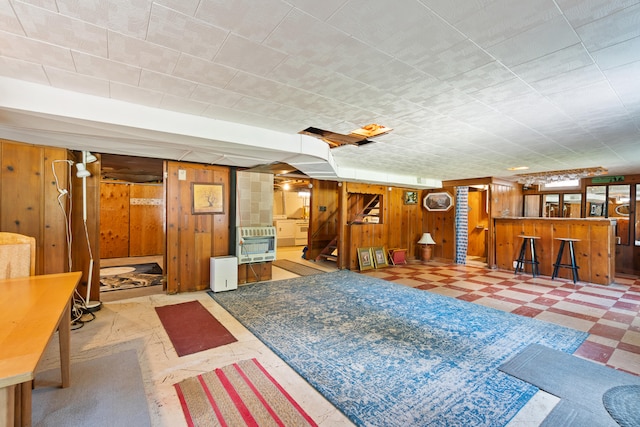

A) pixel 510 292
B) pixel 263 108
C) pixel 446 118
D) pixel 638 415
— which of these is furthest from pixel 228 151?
pixel 510 292

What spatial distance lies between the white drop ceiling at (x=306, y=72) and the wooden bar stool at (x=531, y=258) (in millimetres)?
2959

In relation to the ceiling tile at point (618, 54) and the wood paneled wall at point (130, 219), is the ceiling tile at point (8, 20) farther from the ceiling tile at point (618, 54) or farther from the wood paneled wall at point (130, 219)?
the wood paneled wall at point (130, 219)

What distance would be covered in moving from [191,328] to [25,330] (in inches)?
86.4

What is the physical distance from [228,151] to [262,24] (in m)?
2.30

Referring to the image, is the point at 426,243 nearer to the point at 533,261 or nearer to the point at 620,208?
the point at 533,261

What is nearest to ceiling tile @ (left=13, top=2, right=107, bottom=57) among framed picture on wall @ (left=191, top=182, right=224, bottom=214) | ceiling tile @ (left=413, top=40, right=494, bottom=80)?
ceiling tile @ (left=413, top=40, right=494, bottom=80)

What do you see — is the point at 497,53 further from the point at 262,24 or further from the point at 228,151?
the point at 228,151

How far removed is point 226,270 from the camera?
15.4 feet

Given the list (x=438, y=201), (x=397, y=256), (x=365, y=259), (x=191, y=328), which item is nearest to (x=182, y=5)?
(x=191, y=328)

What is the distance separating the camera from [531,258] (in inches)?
256

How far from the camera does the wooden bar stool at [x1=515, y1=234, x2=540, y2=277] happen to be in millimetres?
6191

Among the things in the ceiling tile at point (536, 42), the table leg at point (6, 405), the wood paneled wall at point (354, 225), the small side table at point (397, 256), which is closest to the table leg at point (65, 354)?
the table leg at point (6, 405)

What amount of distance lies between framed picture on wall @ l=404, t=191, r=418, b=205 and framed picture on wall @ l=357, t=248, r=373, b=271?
86.5 inches

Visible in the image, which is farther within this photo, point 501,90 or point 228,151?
point 228,151
